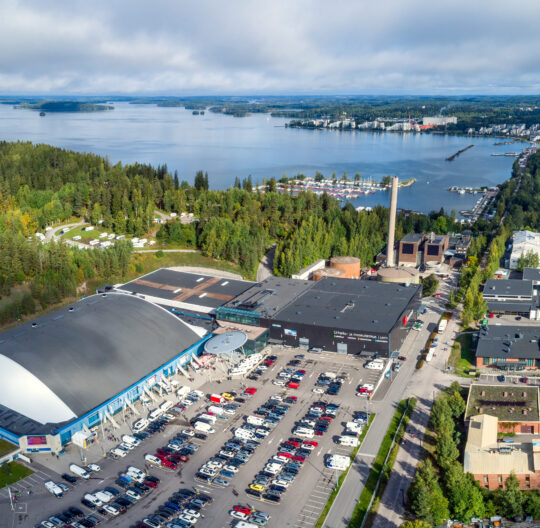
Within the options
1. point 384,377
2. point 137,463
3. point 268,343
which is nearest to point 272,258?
point 268,343

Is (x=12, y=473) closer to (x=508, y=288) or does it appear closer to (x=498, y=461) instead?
(x=498, y=461)

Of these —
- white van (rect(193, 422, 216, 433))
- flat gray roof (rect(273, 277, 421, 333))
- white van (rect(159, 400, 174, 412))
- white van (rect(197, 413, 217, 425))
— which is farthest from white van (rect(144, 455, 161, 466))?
flat gray roof (rect(273, 277, 421, 333))

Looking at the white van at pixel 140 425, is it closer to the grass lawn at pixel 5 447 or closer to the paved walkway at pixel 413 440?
the grass lawn at pixel 5 447

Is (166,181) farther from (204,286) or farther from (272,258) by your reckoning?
(204,286)

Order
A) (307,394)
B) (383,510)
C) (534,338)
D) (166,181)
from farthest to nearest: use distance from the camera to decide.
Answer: (166,181)
(534,338)
(307,394)
(383,510)

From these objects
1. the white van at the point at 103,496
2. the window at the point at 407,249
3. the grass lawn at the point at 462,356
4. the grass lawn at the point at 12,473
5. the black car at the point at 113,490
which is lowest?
the grass lawn at the point at 12,473

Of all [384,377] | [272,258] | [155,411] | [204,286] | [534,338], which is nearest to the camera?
[155,411]

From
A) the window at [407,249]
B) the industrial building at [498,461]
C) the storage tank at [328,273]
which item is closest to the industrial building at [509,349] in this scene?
the industrial building at [498,461]
